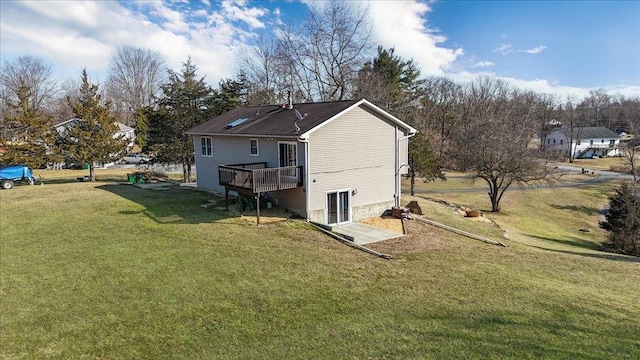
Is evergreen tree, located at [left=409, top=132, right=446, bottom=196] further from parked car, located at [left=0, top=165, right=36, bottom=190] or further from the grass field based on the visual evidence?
parked car, located at [left=0, top=165, right=36, bottom=190]

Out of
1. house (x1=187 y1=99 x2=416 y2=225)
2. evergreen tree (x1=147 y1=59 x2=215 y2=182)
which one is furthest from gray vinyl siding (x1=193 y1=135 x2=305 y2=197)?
evergreen tree (x1=147 y1=59 x2=215 y2=182)

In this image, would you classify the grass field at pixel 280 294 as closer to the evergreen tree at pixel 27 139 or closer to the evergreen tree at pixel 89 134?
the evergreen tree at pixel 89 134

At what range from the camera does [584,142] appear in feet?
252

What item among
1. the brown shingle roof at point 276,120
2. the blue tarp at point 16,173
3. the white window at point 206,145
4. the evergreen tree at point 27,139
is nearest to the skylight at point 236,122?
the brown shingle roof at point 276,120

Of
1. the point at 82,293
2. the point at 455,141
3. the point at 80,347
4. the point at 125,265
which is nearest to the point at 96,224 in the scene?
the point at 125,265

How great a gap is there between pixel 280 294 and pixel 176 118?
989 inches

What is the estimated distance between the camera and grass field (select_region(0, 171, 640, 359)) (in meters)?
7.86

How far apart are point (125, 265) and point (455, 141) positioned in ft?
160

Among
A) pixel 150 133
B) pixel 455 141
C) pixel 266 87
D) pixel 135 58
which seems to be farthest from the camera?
pixel 135 58

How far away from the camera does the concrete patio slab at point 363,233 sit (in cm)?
1642

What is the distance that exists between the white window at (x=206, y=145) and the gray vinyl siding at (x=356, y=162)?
908 centimetres

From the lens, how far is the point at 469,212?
25.4m

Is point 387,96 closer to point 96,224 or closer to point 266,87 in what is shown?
point 266,87

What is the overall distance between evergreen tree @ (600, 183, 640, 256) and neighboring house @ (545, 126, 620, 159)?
174 ft
